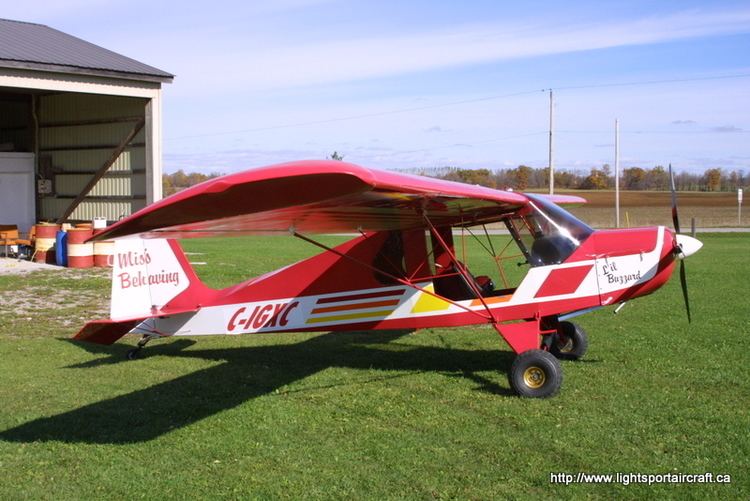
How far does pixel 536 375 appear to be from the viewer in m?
7.24

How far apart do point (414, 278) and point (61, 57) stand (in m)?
15.1

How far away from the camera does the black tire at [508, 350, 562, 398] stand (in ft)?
23.4

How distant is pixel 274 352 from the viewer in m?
9.72

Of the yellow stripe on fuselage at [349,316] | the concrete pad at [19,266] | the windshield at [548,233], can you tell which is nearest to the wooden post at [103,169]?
the concrete pad at [19,266]

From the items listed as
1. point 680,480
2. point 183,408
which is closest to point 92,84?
point 183,408

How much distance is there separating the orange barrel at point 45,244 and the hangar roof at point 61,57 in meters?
4.38

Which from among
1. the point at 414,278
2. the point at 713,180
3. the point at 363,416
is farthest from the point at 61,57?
the point at 713,180

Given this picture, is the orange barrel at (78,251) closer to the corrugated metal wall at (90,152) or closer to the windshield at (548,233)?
the corrugated metal wall at (90,152)

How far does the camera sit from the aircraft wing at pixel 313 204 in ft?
14.8

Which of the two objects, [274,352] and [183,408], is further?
[274,352]

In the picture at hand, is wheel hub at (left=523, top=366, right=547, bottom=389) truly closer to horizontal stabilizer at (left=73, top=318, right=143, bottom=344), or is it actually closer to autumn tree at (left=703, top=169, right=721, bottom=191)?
horizontal stabilizer at (left=73, top=318, right=143, bottom=344)

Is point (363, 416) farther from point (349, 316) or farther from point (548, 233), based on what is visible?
point (548, 233)

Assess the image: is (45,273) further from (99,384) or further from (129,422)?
(129,422)

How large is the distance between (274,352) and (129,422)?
3.30m
